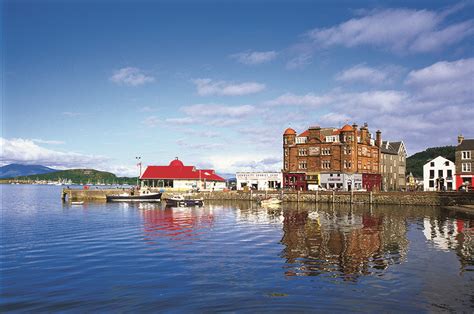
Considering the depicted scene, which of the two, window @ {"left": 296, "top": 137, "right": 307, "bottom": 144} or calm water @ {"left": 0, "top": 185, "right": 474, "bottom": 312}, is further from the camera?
window @ {"left": 296, "top": 137, "right": 307, "bottom": 144}

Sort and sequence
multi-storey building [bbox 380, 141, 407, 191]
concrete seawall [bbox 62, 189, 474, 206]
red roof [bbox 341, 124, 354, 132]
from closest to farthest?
concrete seawall [bbox 62, 189, 474, 206]
red roof [bbox 341, 124, 354, 132]
multi-storey building [bbox 380, 141, 407, 191]

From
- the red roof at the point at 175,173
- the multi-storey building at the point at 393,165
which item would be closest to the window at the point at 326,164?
the multi-storey building at the point at 393,165

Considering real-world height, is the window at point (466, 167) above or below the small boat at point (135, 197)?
above

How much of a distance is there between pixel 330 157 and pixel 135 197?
50.4 m

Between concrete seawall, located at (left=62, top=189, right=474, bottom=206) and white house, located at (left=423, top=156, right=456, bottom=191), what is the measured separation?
1724 centimetres

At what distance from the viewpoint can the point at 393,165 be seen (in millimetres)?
121000

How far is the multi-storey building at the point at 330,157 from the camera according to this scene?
101 m

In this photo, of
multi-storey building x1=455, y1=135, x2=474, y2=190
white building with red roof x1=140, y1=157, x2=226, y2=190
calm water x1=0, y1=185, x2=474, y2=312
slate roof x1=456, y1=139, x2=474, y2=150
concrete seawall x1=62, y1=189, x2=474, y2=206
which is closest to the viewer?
calm water x1=0, y1=185, x2=474, y2=312

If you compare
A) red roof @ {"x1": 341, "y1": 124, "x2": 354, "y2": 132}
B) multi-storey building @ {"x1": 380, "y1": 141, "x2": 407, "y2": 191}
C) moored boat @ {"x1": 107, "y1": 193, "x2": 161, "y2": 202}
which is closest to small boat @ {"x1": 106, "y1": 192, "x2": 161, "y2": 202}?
moored boat @ {"x1": 107, "y1": 193, "x2": 161, "y2": 202}

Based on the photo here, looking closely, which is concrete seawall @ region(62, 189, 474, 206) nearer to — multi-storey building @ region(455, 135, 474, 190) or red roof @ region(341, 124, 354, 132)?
multi-storey building @ region(455, 135, 474, 190)

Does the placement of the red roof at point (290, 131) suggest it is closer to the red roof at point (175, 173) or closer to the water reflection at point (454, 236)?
the red roof at point (175, 173)

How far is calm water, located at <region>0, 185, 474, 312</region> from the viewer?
65.5ft

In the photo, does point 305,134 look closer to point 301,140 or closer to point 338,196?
point 301,140

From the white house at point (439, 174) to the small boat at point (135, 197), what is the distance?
226 ft
